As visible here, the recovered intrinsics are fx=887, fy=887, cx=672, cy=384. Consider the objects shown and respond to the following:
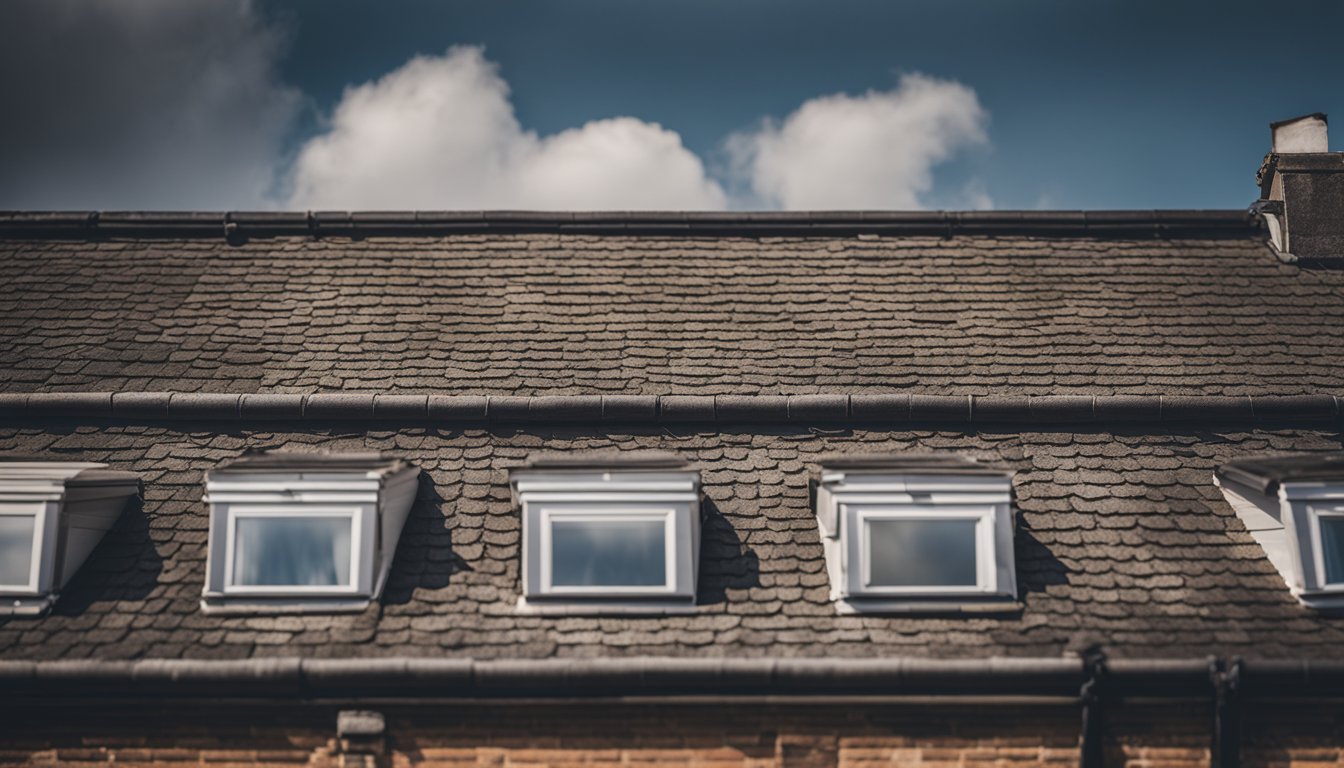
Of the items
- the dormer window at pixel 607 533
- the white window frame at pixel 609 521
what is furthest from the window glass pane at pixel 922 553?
the white window frame at pixel 609 521

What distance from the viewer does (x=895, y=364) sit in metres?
8.06

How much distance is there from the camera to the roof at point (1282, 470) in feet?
21.4

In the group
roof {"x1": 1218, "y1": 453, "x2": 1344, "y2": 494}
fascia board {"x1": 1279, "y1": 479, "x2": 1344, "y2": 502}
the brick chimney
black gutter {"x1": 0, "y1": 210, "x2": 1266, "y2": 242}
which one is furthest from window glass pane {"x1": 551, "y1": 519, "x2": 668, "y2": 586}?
the brick chimney

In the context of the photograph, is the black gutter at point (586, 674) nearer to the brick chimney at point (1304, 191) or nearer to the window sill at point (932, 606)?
the window sill at point (932, 606)

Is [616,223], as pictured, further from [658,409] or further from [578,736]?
[578,736]

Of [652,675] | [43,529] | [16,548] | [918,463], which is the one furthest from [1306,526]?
[16,548]

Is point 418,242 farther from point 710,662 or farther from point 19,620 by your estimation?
point 710,662

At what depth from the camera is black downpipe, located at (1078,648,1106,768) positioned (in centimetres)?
595

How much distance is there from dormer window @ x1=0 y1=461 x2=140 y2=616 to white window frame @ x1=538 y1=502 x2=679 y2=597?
342 centimetres

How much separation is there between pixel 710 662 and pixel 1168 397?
15.0 ft

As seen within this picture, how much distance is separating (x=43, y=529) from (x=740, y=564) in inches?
201

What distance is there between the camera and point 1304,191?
32.2ft

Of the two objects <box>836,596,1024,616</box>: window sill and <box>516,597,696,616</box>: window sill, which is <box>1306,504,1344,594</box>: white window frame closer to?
<box>836,596,1024,616</box>: window sill

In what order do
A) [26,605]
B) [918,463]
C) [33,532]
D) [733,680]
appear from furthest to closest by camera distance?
[918,463] < [33,532] < [26,605] < [733,680]
